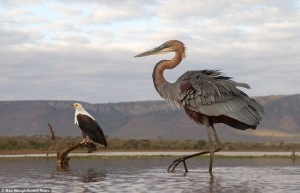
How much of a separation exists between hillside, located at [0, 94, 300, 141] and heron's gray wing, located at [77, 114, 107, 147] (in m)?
96.6

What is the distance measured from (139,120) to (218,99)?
129 meters

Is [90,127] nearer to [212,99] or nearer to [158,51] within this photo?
[158,51]

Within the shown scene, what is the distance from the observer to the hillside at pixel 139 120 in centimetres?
12356

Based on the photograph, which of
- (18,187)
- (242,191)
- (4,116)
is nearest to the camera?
(242,191)

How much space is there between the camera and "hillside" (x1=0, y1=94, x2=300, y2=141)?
123562 mm

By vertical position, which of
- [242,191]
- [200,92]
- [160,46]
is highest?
[160,46]

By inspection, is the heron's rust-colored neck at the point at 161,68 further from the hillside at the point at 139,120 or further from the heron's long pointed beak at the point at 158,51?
the hillside at the point at 139,120

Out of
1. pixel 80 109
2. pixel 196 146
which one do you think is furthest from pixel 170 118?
pixel 80 109

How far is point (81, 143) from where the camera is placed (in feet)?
65.3

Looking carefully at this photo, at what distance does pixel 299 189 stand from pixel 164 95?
16.5 ft

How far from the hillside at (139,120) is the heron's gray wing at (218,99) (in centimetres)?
10162

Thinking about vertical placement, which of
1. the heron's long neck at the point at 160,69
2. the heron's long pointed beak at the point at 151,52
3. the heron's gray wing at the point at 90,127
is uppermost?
the heron's long pointed beak at the point at 151,52

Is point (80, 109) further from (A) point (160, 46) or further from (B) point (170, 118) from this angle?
(B) point (170, 118)

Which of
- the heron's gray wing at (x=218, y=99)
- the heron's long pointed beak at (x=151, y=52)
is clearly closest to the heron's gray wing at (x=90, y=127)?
the heron's long pointed beak at (x=151, y=52)
